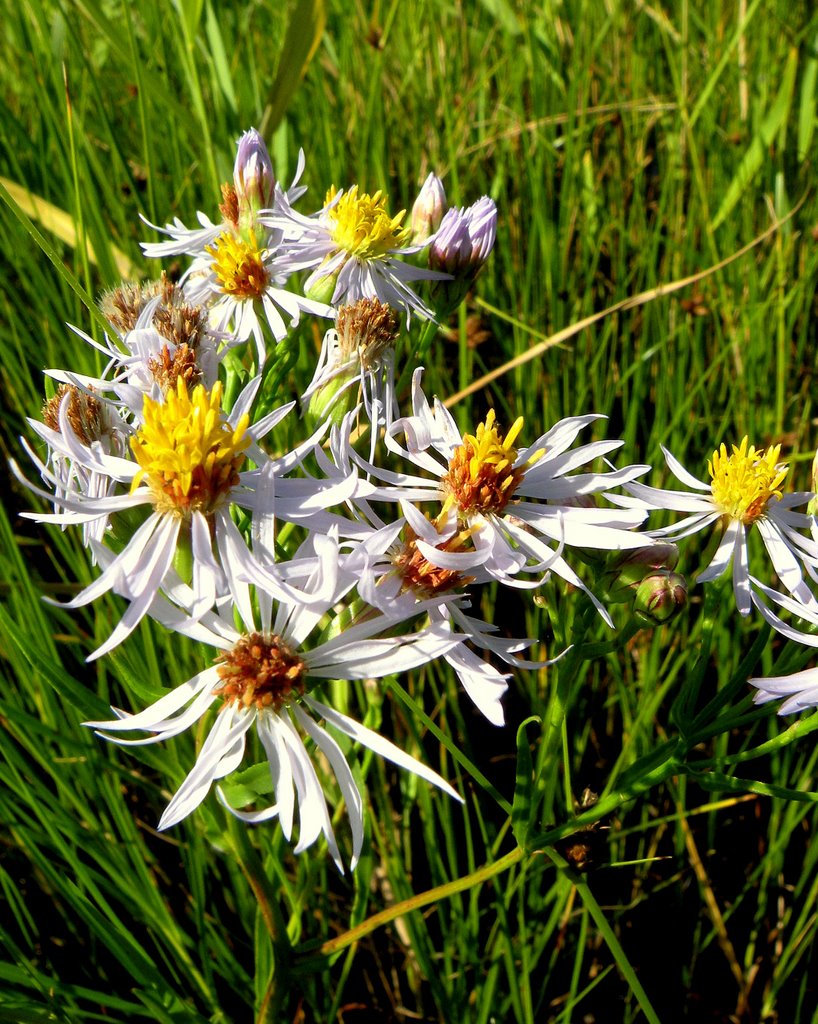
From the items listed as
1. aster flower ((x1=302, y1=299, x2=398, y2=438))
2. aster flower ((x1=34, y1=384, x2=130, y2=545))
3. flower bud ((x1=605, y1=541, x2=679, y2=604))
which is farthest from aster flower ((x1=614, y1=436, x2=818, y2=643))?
aster flower ((x1=34, y1=384, x2=130, y2=545))

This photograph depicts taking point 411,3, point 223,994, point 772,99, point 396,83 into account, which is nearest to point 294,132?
point 396,83

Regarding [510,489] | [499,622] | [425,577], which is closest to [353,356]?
[510,489]

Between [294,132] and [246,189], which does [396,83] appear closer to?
[294,132]

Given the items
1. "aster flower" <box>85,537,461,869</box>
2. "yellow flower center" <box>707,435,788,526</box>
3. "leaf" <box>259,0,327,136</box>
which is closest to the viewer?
"aster flower" <box>85,537,461,869</box>

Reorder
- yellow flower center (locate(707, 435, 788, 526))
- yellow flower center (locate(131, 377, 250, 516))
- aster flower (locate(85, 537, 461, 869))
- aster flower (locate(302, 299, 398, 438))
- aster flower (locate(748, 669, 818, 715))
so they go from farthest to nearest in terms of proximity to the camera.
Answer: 1. yellow flower center (locate(707, 435, 788, 526))
2. aster flower (locate(302, 299, 398, 438))
3. aster flower (locate(748, 669, 818, 715))
4. yellow flower center (locate(131, 377, 250, 516))
5. aster flower (locate(85, 537, 461, 869))

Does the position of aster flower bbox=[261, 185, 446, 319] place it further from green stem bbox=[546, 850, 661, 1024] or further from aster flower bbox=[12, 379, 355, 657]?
green stem bbox=[546, 850, 661, 1024]
